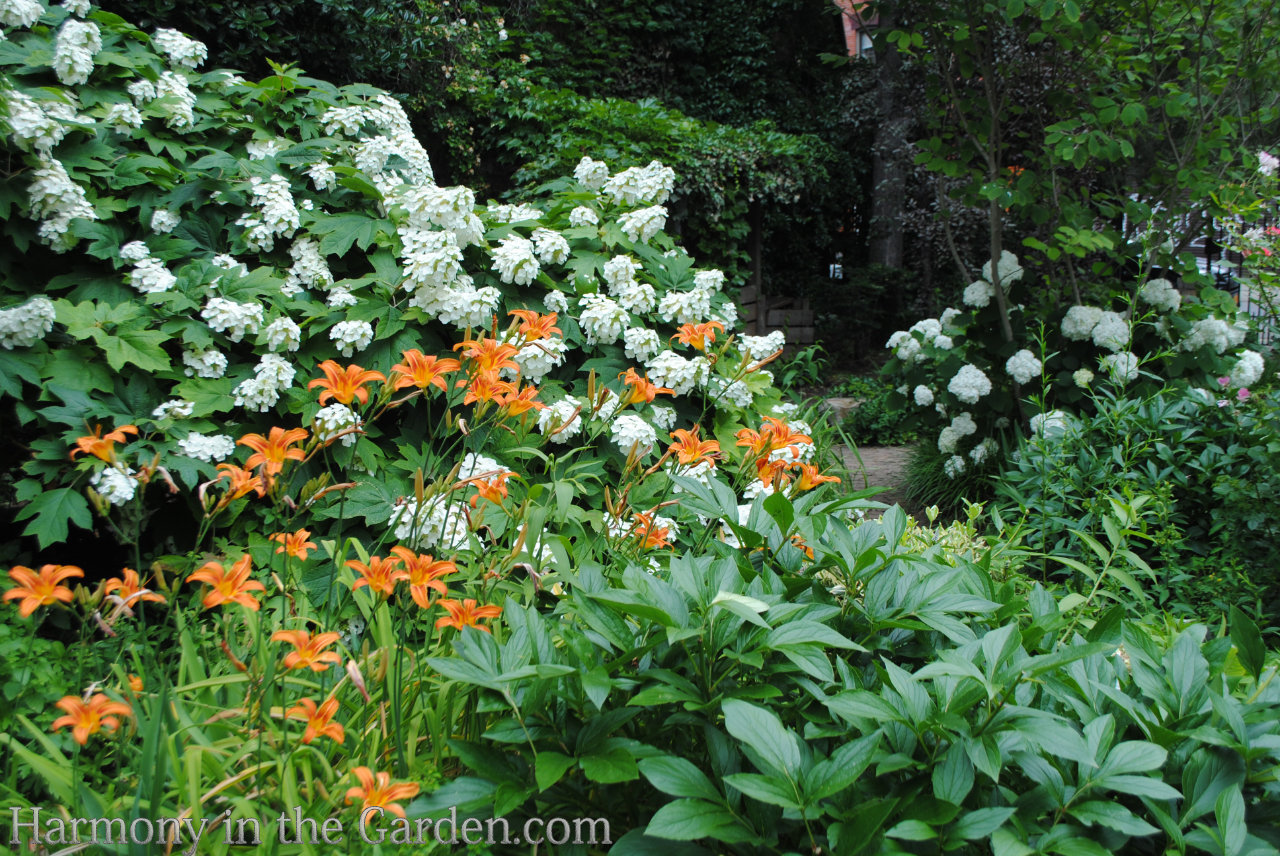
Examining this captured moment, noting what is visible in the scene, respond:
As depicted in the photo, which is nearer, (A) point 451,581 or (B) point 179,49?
(A) point 451,581

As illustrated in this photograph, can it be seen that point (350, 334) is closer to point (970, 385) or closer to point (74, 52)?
point (74, 52)

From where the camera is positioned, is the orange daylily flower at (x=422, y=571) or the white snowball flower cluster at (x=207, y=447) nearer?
the orange daylily flower at (x=422, y=571)

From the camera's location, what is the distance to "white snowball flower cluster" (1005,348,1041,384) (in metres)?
3.75

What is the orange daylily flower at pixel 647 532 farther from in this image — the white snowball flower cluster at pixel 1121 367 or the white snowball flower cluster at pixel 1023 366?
the white snowball flower cluster at pixel 1023 366

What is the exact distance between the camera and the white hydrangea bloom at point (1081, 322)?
150 inches

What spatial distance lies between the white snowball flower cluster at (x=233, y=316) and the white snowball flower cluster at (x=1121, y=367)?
3063 millimetres

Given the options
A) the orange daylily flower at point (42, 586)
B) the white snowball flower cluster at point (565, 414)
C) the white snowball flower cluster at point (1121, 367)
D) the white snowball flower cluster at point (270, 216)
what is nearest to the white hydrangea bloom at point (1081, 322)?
the white snowball flower cluster at point (1121, 367)

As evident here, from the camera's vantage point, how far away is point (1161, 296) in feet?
12.4

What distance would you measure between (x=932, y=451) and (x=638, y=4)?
786cm

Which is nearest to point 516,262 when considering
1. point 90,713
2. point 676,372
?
point 676,372

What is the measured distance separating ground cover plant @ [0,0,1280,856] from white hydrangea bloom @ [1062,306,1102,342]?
1.86m

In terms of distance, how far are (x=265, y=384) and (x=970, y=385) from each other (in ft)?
10.7

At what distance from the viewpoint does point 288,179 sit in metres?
2.69

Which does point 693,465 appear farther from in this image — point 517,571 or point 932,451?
point 932,451
